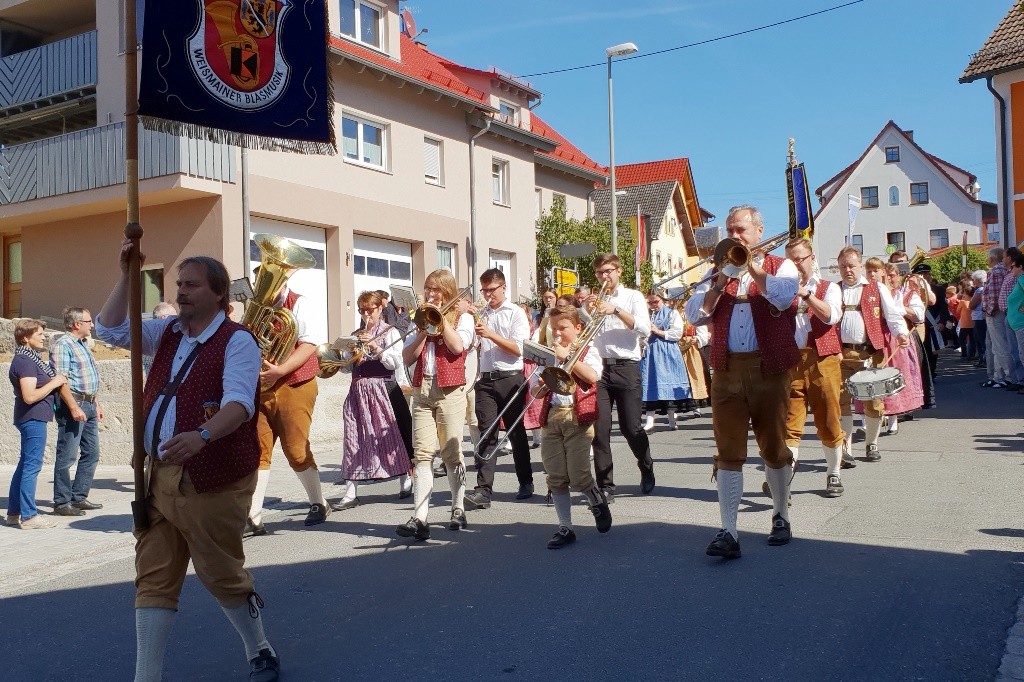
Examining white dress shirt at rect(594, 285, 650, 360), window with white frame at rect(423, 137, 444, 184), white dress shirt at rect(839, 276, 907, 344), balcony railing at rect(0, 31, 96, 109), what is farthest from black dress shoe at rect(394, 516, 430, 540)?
window with white frame at rect(423, 137, 444, 184)

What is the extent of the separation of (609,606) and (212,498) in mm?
2211

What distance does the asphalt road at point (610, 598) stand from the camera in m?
4.35

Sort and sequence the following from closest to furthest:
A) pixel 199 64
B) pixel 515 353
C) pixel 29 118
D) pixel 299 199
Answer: pixel 199 64
pixel 515 353
pixel 299 199
pixel 29 118

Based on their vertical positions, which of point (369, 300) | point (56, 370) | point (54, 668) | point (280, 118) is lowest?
point (54, 668)

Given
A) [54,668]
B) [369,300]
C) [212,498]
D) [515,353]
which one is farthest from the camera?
[369,300]

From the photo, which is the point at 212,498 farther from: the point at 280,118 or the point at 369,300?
the point at 369,300

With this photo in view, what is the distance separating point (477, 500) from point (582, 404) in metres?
1.92

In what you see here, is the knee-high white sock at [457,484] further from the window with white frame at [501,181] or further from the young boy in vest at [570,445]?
the window with white frame at [501,181]

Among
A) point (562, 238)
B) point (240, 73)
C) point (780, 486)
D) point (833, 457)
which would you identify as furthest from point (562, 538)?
point (562, 238)

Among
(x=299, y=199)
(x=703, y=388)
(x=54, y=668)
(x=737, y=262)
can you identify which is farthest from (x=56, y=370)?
(x=299, y=199)

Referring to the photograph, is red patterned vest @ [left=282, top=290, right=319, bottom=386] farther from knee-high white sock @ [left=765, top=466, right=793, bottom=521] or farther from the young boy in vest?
knee-high white sock @ [left=765, top=466, right=793, bottom=521]

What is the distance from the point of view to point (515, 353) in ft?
26.8

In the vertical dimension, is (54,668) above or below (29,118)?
below

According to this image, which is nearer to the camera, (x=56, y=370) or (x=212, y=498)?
(x=212, y=498)
